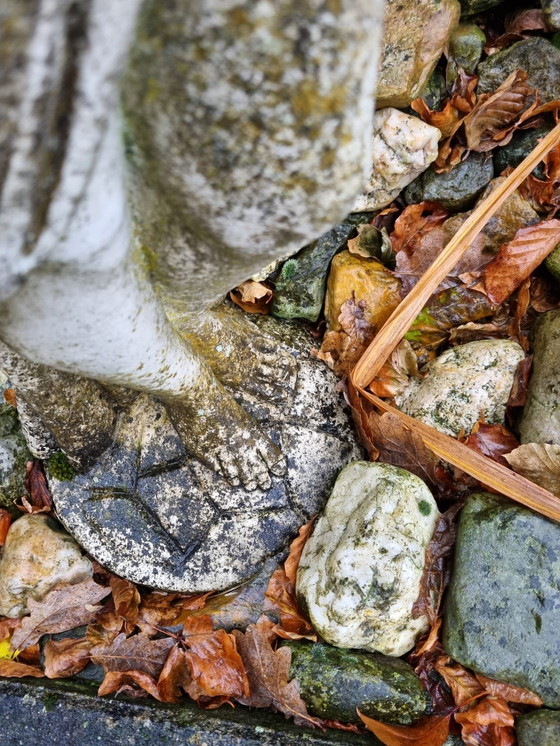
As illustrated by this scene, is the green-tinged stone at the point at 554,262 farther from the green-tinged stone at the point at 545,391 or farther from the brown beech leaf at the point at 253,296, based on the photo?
the brown beech leaf at the point at 253,296

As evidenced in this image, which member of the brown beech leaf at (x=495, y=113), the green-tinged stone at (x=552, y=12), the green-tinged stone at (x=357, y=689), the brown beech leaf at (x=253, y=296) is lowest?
the green-tinged stone at (x=357, y=689)

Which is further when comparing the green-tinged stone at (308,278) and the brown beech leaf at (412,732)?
the green-tinged stone at (308,278)

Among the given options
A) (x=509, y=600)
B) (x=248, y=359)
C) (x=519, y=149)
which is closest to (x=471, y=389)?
(x=509, y=600)

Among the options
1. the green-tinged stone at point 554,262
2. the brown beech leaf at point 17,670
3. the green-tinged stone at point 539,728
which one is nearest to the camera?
the green-tinged stone at point 539,728

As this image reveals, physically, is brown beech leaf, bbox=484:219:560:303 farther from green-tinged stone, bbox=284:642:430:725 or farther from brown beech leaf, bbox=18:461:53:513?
brown beech leaf, bbox=18:461:53:513

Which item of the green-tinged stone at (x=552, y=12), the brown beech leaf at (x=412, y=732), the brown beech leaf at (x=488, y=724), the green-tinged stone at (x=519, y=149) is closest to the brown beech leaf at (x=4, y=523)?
the brown beech leaf at (x=412, y=732)

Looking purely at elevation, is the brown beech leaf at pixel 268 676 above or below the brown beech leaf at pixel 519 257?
A: below

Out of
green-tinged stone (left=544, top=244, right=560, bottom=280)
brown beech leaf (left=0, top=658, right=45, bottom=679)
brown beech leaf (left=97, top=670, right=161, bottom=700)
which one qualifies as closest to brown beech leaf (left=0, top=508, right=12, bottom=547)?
brown beech leaf (left=0, top=658, right=45, bottom=679)
